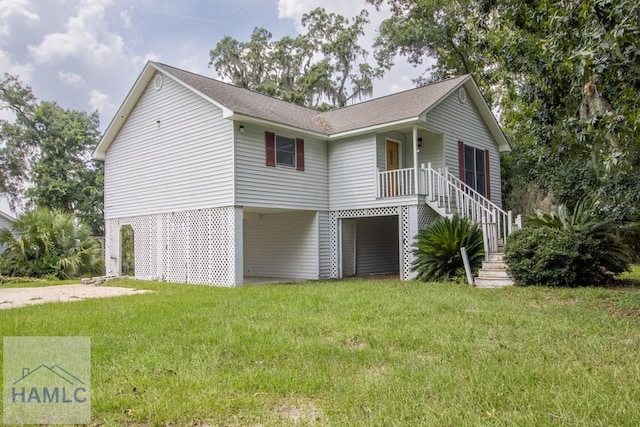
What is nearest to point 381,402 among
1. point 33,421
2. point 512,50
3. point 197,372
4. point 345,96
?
point 197,372

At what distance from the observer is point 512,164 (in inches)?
765

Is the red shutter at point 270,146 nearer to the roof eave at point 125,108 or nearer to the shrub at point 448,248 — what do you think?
the roof eave at point 125,108

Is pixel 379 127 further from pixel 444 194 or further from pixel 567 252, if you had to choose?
pixel 567 252

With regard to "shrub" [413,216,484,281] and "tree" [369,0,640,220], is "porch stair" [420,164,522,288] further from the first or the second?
"tree" [369,0,640,220]

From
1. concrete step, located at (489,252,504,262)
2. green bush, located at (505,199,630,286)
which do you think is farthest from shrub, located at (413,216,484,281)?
green bush, located at (505,199,630,286)

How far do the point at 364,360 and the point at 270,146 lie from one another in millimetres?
8938

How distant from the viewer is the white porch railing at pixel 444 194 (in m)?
11.2

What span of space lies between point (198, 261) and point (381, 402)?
33.6ft

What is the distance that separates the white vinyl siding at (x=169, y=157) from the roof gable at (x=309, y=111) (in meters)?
0.33

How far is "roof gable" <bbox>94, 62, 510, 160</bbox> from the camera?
1210 centimetres

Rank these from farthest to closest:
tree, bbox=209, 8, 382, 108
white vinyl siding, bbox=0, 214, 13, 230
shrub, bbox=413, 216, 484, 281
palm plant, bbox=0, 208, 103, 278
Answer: tree, bbox=209, 8, 382, 108 → white vinyl siding, bbox=0, 214, 13, 230 → palm plant, bbox=0, 208, 103, 278 → shrub, bbox=413, 216, 484, 281

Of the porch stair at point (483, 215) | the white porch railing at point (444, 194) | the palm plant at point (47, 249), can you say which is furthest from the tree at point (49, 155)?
the porch stair at point (483, 215)

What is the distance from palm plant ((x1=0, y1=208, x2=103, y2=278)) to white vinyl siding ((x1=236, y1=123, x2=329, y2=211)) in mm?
8247

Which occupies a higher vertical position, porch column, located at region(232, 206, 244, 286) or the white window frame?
the white window frame
